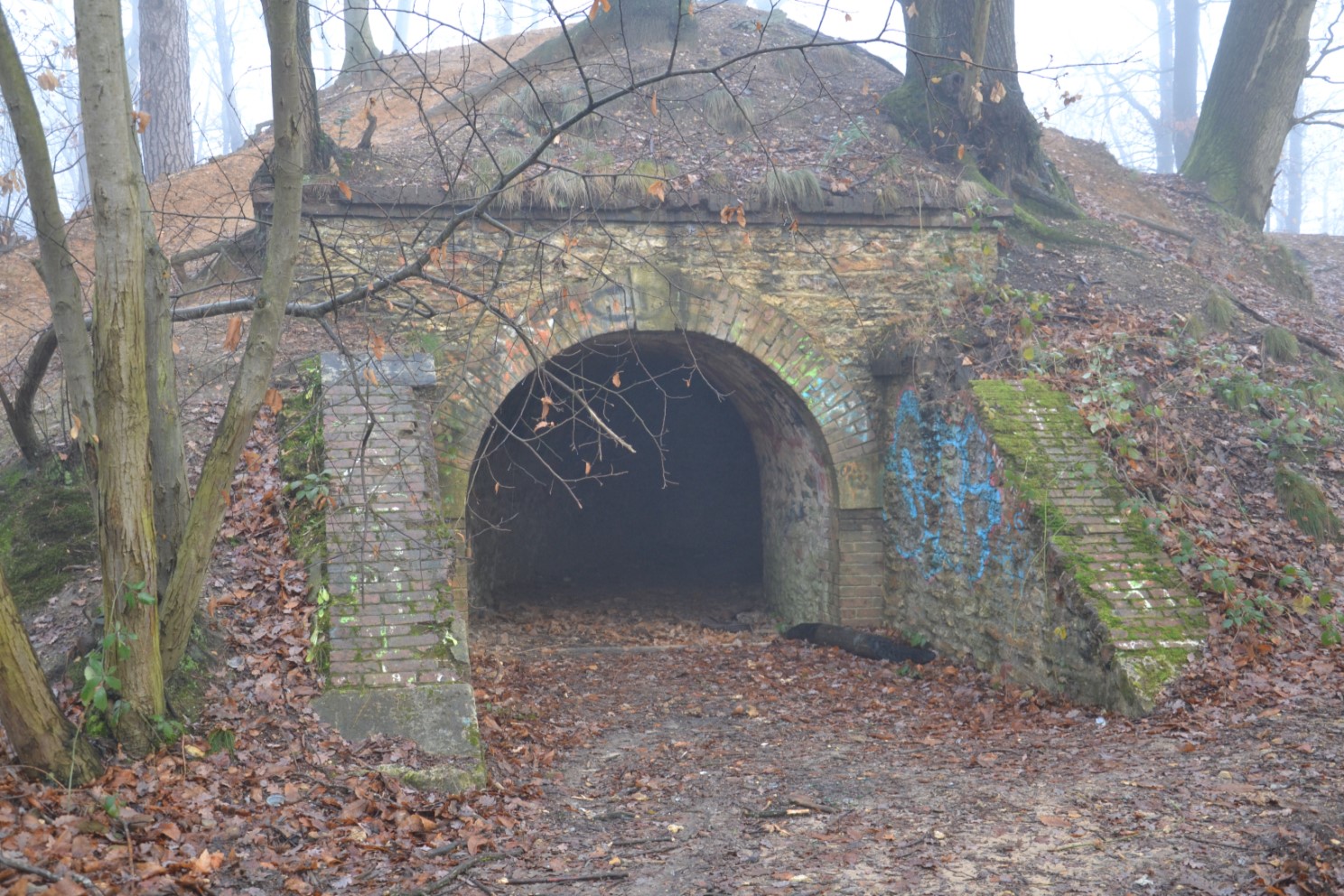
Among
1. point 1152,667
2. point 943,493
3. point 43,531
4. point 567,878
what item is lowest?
point 567,878

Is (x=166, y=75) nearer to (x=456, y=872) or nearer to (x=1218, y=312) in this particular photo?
(x=1218, y=312)

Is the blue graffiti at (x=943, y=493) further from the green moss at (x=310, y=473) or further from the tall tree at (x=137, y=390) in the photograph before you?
the tall tree at (x=137, y=390)

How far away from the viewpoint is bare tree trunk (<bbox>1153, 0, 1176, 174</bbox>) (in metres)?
31.0

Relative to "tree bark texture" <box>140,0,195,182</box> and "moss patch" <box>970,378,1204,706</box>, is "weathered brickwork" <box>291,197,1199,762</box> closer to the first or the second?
"moss patch" <box>970,378,1204,706</box>

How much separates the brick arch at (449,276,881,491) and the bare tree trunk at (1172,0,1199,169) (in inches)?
864

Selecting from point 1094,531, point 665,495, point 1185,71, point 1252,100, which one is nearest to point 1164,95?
point 1185,71

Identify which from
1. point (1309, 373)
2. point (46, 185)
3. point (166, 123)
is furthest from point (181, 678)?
point (166, 123)

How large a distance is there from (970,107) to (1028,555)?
233 inches

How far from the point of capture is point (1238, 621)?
6.20 m

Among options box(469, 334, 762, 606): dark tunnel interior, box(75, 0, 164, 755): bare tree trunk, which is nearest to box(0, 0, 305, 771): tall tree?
box(75, 0, 164, 755): bare tree trunk

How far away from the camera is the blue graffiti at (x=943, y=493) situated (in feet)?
24.8

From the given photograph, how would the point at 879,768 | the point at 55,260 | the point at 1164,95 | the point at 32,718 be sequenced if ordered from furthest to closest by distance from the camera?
the point at 1164,95
the point at 879,768
the point at 55,260
the point at 32,718

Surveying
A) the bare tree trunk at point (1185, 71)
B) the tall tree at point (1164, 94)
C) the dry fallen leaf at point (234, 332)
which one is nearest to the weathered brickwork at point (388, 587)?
the dry fallen leaf at point (234, 332)

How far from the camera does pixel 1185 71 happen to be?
87.8 feet
